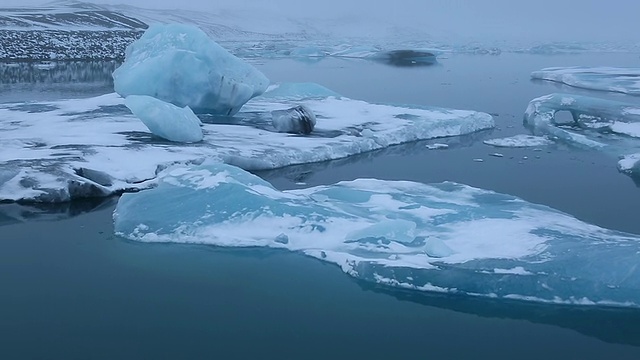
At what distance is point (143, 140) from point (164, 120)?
362 millimetres

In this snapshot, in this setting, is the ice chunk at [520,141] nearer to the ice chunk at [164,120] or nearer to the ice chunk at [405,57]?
the ice chunk at [164,120]

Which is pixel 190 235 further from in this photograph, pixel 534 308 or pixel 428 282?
pixel 534 308

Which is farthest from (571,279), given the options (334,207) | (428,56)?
(428,56)

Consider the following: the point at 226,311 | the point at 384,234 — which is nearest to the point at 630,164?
the point at 384,234

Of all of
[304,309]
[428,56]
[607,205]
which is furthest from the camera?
[428,56]

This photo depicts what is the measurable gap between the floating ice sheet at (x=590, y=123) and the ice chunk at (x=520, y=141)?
1.12ft

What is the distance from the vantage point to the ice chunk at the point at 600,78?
17039 millimetres

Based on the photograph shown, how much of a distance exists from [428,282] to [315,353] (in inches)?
43.0

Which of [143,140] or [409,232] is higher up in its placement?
[409,232]

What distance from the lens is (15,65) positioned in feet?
75.7

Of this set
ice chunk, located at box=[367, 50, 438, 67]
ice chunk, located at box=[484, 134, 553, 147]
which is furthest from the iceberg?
ice chunk, located at box=[367, 50, 438, 67]

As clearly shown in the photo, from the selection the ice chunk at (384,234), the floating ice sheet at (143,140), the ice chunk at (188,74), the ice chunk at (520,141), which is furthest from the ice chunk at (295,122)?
the ice chunk at (384,234)

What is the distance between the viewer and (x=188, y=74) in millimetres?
9594

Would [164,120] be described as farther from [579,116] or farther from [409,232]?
[579,116]
